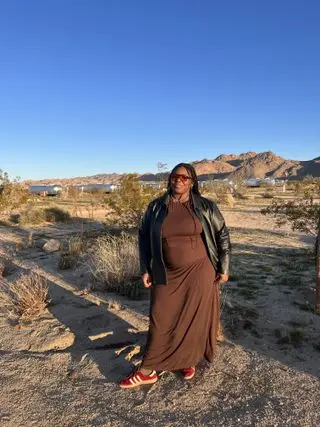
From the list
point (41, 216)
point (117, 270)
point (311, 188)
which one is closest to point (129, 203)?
point (117, 270)

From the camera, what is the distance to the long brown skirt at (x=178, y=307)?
13.0ft

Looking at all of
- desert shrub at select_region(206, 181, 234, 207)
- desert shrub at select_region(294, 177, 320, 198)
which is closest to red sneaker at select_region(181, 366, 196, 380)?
desert shrub at select_region(294, 177, 320, 198)

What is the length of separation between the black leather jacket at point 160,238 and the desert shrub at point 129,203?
311 inches

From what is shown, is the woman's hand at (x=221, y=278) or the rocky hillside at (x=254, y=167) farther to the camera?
the rocky hillside at (x=254, y=167)

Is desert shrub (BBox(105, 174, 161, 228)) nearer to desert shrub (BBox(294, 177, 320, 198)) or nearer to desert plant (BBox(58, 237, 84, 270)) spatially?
desert plant (BBox(58, 237, 84, 270))

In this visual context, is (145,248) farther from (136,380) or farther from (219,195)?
(219,195)

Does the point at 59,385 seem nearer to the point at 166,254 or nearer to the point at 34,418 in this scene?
the point at 34,418

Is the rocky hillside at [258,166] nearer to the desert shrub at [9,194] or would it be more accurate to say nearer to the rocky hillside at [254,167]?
the rocky hillside at [254,167]

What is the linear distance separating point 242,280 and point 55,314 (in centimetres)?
302

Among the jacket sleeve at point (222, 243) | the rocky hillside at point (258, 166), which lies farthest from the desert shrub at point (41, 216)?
the rocky hillside at point (258, 166)

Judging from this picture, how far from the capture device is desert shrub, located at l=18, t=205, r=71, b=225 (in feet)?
59.0

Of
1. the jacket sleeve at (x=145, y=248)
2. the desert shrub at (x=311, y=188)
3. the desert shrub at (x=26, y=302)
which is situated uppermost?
the desert shrub at (x=311, y=188)

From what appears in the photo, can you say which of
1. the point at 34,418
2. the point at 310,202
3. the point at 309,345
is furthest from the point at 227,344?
the point at 310,202

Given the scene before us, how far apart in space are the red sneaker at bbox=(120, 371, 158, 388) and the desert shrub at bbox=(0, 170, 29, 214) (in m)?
15.2
